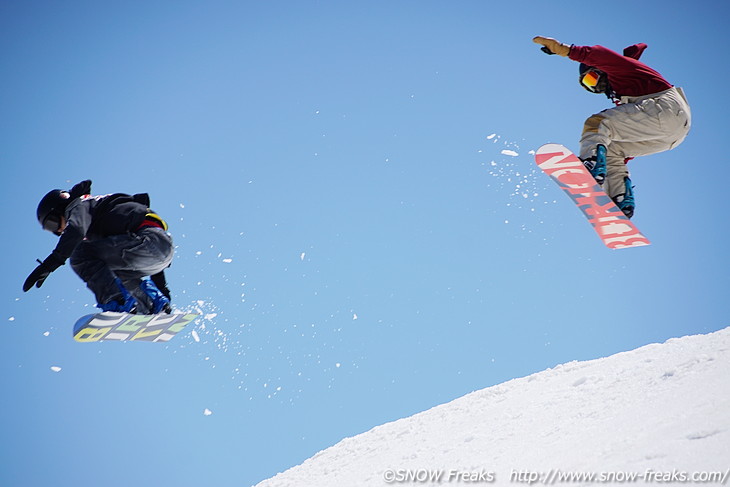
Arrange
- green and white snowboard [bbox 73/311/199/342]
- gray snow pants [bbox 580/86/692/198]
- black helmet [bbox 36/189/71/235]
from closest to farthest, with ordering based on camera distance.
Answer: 1. green and white snowboard [bbox 73/311/199/342]
2. black helmet [bbox 36/189/71/235]
3. gray snow pants [bbox 580/86/692/198]

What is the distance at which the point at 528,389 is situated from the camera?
24.5 feet

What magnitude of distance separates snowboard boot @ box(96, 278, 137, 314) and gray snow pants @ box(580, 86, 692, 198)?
17.3ft

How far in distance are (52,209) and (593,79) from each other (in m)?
6.30

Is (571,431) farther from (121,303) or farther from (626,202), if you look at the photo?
(121,303)

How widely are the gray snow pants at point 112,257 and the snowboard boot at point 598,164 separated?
4881mm

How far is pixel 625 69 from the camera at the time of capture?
7.46 m

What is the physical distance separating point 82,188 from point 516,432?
5.26 meters

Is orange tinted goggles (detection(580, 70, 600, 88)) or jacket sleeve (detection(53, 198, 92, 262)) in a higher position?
jacket sleeve (detection(53, 198, 92, 262))

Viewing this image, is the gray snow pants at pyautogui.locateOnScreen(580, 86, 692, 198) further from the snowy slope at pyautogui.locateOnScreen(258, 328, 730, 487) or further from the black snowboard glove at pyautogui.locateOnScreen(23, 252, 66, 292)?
the black snowboard glove at pyautogui.locateOnScreen(23, 252, 66, 292)

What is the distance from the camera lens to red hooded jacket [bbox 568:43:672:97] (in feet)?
24.2

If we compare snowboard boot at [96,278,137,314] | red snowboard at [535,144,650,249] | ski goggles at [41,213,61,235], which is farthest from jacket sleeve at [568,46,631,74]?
ski goggles at [41,213,61,235]

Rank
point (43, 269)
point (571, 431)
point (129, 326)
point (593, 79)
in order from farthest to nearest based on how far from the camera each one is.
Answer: point (593, 79), point (129, 326), point (43, 269), point (571, 431)

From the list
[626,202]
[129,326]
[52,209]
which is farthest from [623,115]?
[52,209]

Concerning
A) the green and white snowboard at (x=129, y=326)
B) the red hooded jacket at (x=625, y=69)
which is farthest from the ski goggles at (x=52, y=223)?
the red hooded jacket at (x=625, y=69)
